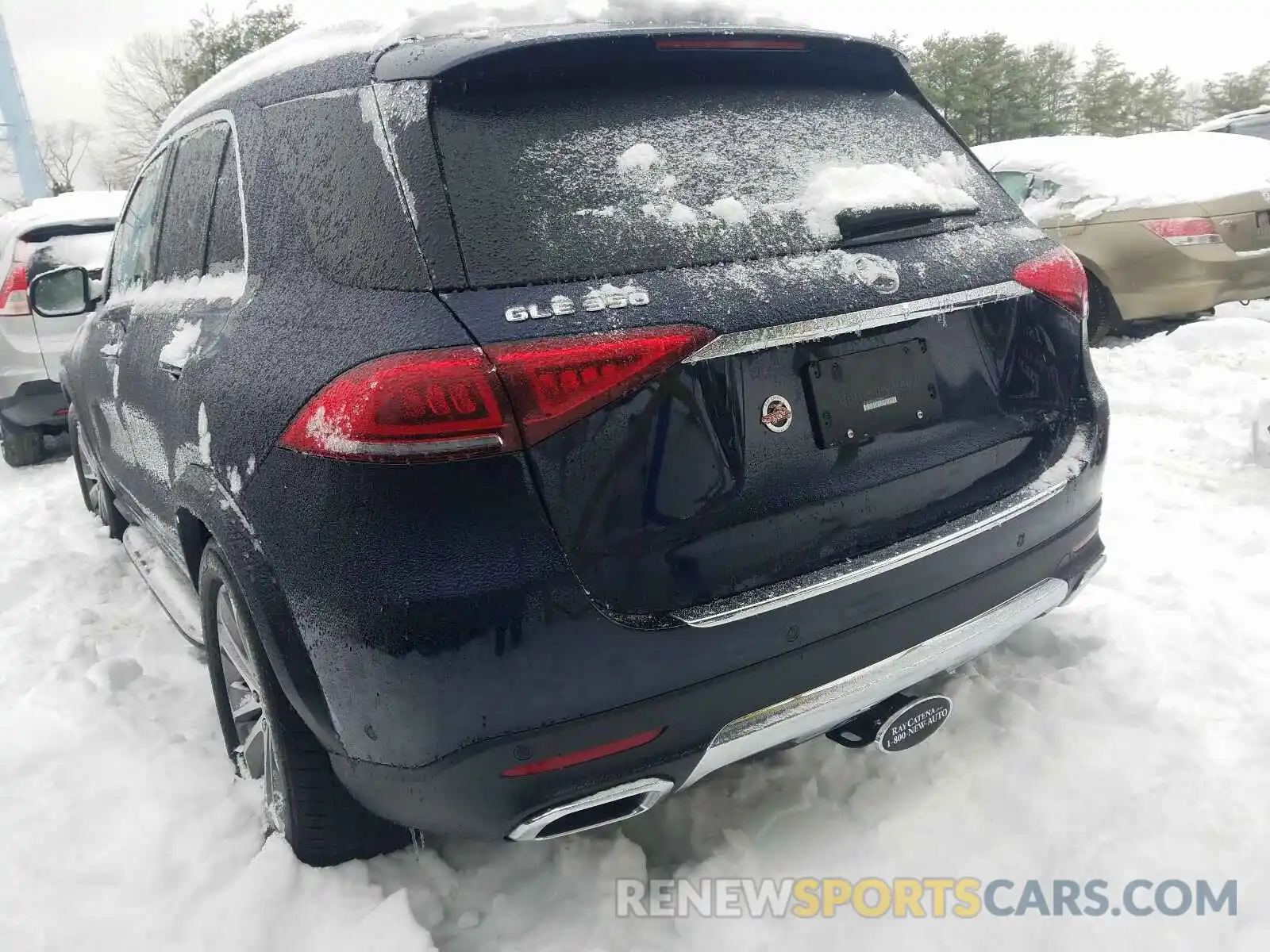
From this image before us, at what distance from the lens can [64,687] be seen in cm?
306

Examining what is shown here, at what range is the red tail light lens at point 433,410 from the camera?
4.92 feet

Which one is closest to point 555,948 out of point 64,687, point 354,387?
point 354,387

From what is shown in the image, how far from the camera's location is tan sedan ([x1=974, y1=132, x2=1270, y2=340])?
6.41m

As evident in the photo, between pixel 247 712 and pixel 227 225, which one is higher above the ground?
pixel 227 225

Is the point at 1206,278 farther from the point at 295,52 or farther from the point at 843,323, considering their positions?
the point at 295,52

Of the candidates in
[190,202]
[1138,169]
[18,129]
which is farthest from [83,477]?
[18,129]

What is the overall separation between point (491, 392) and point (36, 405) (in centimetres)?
618

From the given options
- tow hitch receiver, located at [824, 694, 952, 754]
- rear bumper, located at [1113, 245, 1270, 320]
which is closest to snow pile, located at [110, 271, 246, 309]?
tow hitch receiver, located at [824, 694, 952, 754]

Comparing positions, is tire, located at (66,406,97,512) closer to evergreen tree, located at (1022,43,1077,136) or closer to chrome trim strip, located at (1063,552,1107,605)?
chrome trim strip, located at (1063,552,1107,605)

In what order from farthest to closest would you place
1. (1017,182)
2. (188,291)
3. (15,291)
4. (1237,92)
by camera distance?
(1237,92)
(1017,182)
(15,291)
(188,291)

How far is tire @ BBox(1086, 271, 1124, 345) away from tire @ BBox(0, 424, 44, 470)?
762 cm

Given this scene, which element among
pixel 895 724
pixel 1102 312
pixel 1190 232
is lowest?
pixel 1102 312

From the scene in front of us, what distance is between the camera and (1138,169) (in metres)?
7.05

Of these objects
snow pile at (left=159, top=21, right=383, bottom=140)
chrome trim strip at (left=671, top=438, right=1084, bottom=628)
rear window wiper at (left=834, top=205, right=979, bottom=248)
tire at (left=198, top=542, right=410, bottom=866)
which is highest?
snow pile at (left=159, top=21, right=383, bottom=140)
